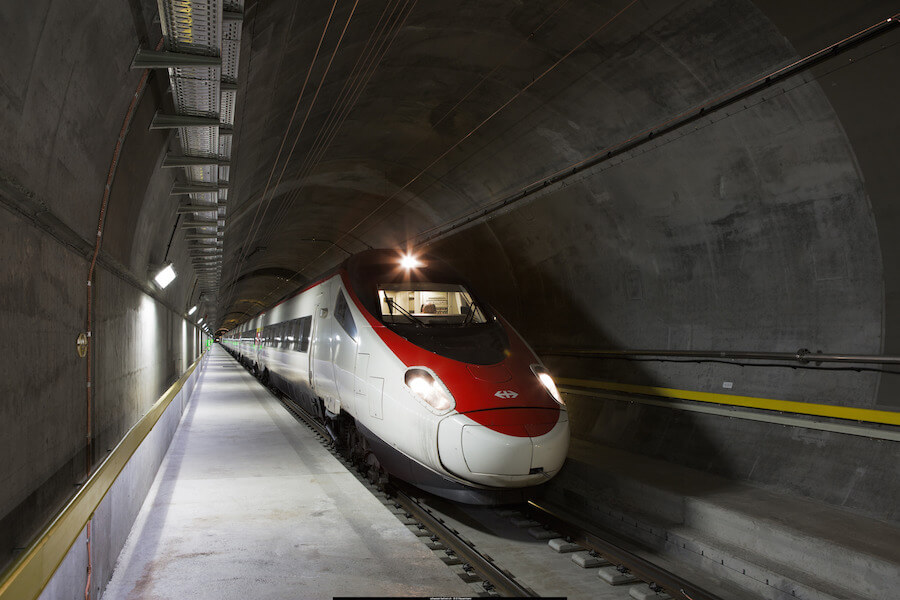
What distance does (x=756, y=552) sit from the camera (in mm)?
5605

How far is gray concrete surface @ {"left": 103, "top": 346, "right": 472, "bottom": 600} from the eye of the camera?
448cm

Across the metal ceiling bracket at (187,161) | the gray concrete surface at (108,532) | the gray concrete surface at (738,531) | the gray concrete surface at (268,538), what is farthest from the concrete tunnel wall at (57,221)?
the gray concrete surface at (738,531)

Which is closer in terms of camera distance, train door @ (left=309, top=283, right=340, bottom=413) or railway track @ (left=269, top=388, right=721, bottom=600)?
railway track @ (left=269, top=388, right=721, bottom=600)

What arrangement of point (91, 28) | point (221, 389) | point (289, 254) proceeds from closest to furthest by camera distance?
1. point (91, 28)
2. point (221, 389)
3. point (289, 254)

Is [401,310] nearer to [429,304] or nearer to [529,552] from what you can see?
[429,304]

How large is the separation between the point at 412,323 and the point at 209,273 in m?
13.6

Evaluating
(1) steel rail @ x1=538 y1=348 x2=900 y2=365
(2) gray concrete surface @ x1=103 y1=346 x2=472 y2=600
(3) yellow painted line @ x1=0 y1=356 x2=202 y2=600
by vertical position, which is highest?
(1) steel rail @ x1=538 y1=348 x2=900 y2=365

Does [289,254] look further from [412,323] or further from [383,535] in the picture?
[383,535]

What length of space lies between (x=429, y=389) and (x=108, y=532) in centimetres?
277

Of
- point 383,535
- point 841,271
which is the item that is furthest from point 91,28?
point 841,271

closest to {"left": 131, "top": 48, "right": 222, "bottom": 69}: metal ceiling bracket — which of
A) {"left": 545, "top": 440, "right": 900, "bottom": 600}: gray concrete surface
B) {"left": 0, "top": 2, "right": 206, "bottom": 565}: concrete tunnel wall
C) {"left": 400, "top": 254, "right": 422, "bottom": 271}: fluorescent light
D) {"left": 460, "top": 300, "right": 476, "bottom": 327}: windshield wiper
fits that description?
{"left": 0, "top": 2, "right": 206, "bottom": 565}: concrete tunnel wall

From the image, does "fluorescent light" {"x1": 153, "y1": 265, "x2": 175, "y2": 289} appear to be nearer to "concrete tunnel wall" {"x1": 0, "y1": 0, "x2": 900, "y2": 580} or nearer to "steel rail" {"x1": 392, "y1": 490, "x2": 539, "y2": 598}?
"concrete tunnel wall" {"x1": 0, "y1": 0, "x2": 900, "y2": 580}

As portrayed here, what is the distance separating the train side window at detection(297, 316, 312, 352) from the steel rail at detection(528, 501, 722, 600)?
16.0 feet

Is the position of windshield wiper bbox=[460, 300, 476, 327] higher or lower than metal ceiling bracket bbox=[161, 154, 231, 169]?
lower
